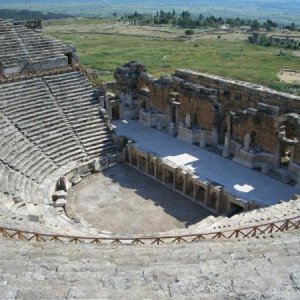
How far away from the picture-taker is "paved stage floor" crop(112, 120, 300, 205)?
19.2 m

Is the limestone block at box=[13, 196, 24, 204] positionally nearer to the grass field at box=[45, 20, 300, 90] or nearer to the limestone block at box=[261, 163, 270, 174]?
the limestone block at box=[261, 163, 270, 174]

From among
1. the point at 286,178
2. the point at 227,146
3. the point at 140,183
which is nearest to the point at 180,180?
the point at 140,183

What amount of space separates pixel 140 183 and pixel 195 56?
2002 inches

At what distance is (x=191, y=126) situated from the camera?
2591cm

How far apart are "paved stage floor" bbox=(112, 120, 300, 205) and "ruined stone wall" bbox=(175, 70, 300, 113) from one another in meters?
3.44

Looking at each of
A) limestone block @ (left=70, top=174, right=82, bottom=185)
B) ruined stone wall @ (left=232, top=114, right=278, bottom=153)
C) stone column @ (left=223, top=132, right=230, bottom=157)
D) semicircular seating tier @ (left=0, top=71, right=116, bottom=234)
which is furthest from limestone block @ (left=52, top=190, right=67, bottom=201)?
ruined stone wall @ (left=232, top=114, right=278, bottom=153)

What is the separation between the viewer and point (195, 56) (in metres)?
70.4

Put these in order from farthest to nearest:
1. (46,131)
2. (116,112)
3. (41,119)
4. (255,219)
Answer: (116,112), (41,119), (46,131), (255,219)

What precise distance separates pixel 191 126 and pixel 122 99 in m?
6.54

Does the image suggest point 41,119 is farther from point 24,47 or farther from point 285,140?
point 285,140

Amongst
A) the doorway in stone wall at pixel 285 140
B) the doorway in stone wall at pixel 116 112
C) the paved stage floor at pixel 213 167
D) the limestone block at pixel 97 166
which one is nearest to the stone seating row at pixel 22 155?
the limestone block at pixel 97 166

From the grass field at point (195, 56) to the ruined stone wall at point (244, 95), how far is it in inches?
966

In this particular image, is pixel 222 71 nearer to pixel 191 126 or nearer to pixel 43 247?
pixel 191 126

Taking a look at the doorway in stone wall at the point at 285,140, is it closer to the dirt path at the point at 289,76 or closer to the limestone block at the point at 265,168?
the limestone block at the point at 265,168
